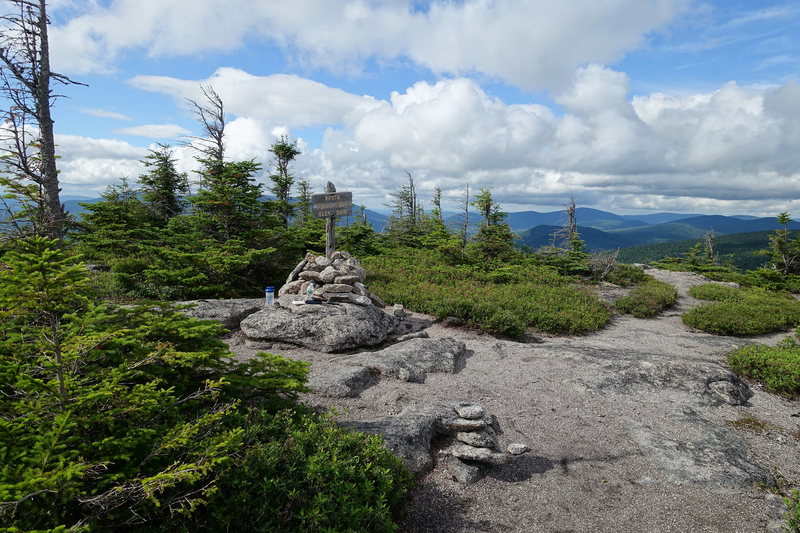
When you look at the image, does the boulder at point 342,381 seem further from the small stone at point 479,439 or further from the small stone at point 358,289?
the small stone at point 358,289

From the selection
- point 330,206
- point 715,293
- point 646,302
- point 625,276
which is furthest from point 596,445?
point 625,276

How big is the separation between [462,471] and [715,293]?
66.4 ft

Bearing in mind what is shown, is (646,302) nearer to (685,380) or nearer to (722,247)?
(685,380)

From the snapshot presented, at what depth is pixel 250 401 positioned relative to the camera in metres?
4.96

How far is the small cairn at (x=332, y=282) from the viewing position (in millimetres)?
11164

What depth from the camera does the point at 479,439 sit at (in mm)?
5516

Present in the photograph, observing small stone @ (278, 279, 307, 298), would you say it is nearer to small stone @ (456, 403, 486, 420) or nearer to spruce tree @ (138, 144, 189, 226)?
small stone @ (456, 403, 486, 420)

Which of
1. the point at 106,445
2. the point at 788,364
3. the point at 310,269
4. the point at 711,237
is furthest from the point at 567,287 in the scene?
the point at 711,237

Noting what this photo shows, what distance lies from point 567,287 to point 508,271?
2802 millimetres

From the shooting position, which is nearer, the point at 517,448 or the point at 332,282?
the point at 517,448

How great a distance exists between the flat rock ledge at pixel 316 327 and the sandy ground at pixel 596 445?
0.42 m

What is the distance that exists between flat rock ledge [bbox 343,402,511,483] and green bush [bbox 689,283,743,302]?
1838cm

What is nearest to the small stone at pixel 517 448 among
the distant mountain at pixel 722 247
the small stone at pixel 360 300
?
the small stone at pixel 360 300

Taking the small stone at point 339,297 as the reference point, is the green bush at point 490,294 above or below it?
below
